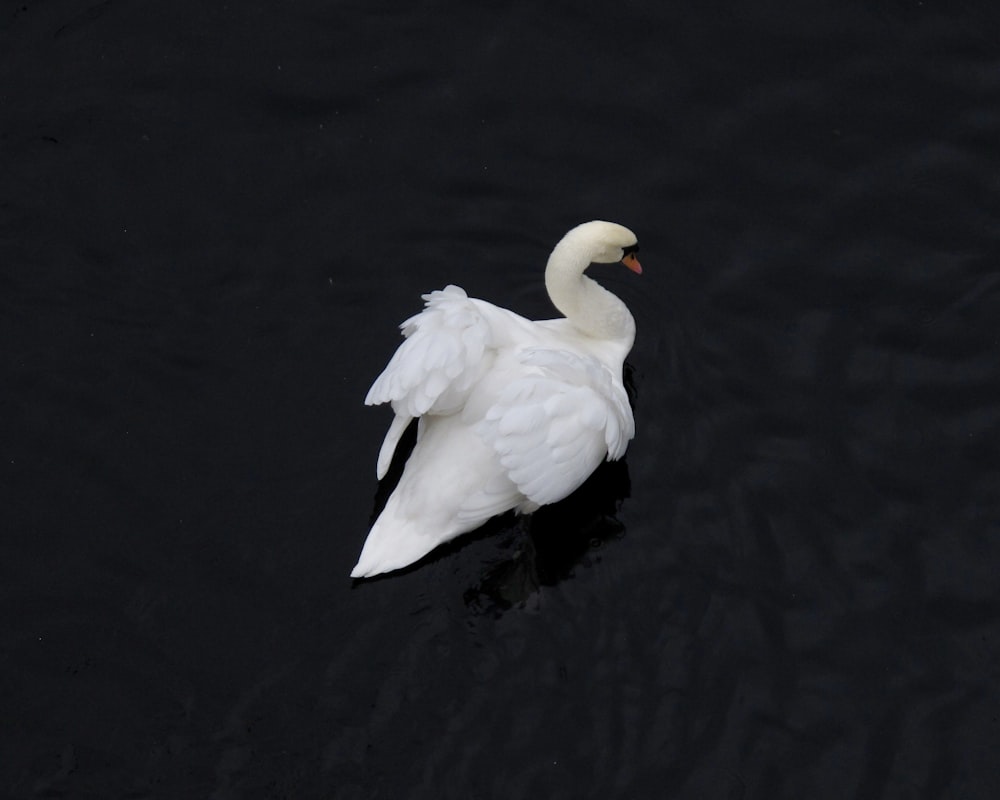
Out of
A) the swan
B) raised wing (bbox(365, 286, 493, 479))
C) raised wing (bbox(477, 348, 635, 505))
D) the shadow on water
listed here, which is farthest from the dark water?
raised wing (bbox(365, 286, 493, 479))

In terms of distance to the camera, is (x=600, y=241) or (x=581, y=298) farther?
(x=581, y=298)

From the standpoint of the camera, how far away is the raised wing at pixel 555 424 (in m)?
10.0

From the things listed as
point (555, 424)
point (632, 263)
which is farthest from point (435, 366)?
point (632, 263)

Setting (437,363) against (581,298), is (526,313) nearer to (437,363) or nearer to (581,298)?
(581,298)

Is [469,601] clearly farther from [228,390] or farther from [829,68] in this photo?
[829,68]

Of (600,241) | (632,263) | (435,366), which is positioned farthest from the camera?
(632,263)

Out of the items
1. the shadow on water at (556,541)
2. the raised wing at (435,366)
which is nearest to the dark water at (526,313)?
the shadow on water at (556,541)

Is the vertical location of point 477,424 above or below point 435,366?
below

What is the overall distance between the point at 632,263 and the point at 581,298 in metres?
0.57

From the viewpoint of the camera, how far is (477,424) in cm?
1031

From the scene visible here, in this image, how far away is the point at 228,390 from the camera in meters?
11.2

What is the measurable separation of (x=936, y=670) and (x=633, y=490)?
230 centimetres

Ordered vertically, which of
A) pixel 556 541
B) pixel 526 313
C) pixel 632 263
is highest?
pixel 632 263

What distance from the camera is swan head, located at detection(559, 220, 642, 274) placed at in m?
11.1
